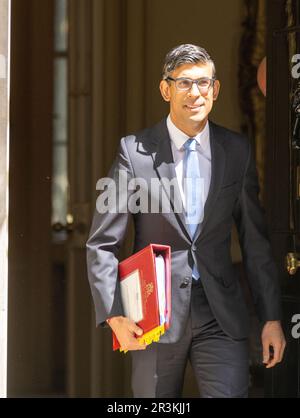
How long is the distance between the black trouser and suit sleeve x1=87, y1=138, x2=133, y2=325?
0.93 ft

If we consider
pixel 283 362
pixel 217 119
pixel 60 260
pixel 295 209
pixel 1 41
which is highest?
pixel 1 41

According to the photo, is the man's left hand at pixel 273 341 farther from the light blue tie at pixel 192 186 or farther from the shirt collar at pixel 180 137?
the shirt collar at pixel 180 137

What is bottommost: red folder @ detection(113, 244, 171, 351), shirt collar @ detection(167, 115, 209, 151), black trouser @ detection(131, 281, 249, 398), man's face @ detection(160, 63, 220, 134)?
black trouser @ detection(131, 281, 249, 398)

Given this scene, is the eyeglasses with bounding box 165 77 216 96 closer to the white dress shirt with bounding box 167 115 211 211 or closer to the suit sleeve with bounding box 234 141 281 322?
the white dress shirt with bounding box 167 115 211 211

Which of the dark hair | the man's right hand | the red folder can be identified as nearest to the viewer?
the red folder

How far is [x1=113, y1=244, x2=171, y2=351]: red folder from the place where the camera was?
3906mm

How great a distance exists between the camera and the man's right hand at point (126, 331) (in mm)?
4031

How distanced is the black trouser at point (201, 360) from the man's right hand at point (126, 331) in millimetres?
104

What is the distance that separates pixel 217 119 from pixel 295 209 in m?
0.72

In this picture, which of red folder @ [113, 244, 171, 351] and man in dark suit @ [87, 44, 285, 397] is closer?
red folder @ [113, 244, 171, 351]

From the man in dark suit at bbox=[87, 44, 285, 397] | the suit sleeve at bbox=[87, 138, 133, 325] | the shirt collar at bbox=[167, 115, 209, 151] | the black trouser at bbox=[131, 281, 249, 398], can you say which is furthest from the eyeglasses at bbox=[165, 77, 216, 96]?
the black trouser at bbox=[131, 281, 249, 398]

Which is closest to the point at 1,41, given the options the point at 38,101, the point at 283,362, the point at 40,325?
the point at 38,101

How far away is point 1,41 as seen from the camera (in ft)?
16.0

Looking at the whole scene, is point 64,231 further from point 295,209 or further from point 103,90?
point 295,209
